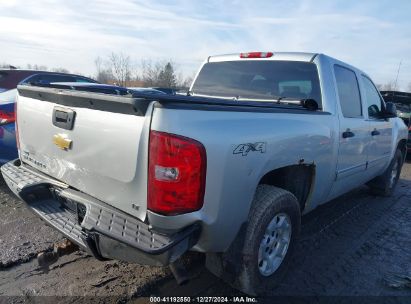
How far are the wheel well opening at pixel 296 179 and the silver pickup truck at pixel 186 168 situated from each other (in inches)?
0.5

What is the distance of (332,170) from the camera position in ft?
11.3

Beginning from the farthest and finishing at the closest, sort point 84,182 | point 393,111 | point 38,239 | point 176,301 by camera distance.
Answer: point 393,111, point 38,239, point 176,301, point 84,182

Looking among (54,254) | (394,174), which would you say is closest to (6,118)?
(54,254)

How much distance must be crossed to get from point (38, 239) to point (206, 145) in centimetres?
252

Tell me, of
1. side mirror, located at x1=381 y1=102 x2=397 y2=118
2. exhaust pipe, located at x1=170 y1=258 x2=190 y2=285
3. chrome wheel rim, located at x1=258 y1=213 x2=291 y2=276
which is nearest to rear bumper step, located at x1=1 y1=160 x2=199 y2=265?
exhaust pipe, located at x1=170 y1=258 x2=190 y2=285

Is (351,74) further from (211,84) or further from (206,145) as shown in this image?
(206,145)

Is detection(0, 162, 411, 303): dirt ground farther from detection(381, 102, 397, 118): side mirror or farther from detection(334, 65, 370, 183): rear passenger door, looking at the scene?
detection(381, 102, 397, 118): side mirror

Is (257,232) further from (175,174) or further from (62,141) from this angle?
(62,141)

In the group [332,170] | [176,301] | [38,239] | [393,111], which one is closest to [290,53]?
[332,170]

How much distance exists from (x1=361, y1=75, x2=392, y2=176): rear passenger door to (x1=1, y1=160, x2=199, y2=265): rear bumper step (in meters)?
3.20

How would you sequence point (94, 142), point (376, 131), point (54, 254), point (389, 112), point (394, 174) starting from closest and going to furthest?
point (94, 142)
point (54, 254)
point (376, 131)
point (389, 112)
point (394, 174)

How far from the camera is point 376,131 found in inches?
175

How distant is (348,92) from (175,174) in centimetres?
281

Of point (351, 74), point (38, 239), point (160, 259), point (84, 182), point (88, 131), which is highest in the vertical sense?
point (351, 74)
